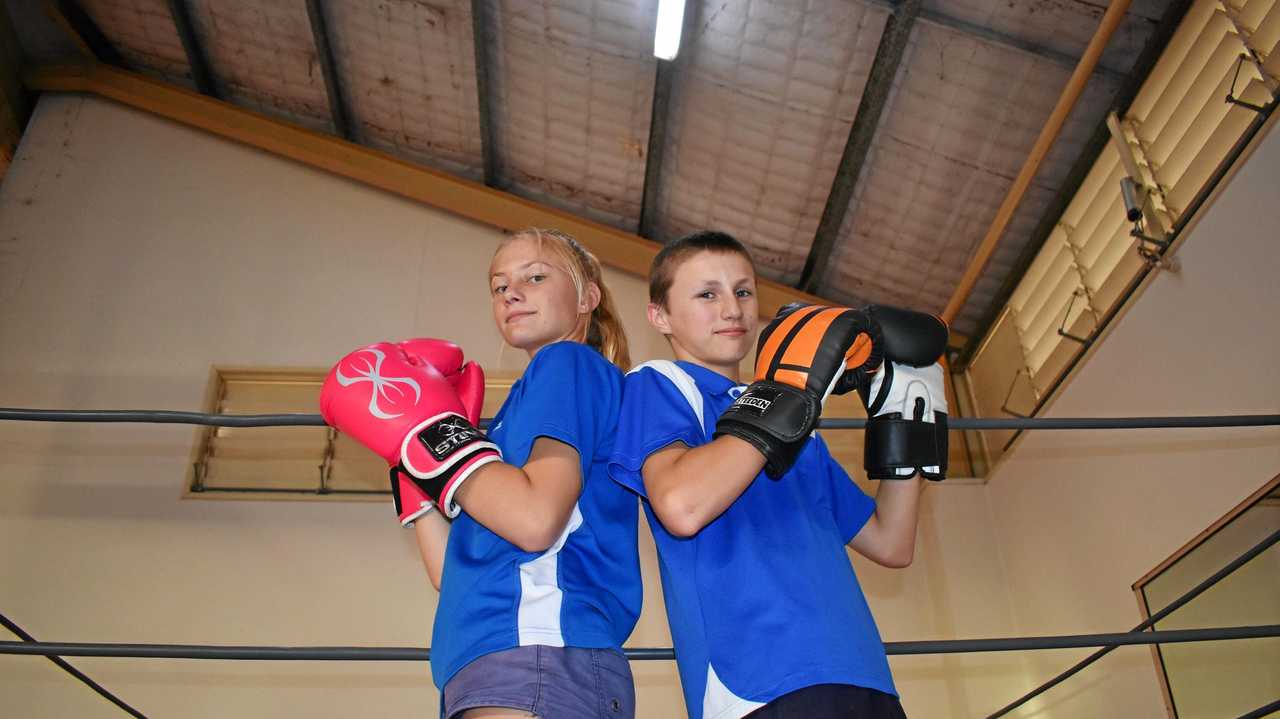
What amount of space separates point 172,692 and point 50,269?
2548 mm

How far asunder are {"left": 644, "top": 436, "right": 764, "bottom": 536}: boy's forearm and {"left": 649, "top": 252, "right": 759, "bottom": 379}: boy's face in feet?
1.03

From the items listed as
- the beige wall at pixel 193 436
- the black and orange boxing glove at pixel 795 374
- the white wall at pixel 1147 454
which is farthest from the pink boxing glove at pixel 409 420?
the beige wall at pixel 193 436

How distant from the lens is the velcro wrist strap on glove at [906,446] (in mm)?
1284

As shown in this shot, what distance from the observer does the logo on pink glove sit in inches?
46.2

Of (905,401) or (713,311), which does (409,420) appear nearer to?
(713,311)

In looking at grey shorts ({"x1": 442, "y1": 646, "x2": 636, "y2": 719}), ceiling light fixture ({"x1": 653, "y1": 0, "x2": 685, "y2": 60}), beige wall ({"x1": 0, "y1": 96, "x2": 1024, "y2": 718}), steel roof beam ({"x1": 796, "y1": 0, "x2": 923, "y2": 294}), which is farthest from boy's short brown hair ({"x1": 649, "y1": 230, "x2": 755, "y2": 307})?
beige wall ({"x1": 0, "y1": 96, "x2": 1024, "y2": 718})

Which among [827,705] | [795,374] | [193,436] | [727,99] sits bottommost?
[827,705]

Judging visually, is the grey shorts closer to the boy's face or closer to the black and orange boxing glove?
the black and orange boxing glove

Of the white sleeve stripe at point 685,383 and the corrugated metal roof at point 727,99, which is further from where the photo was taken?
the corrugated metal roof at point 727,99

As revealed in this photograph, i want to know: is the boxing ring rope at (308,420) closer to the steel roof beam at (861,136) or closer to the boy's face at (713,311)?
the boy's face at (713,311)

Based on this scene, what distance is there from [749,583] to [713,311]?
1.60ft

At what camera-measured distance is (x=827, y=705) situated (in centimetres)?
94

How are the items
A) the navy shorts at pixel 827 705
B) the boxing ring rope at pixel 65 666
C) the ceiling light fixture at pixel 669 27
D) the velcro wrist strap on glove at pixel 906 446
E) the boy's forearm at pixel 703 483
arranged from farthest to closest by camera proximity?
the ceiling light fixture at pixel 669 27 → the boxing ring rope at pixel 65 666 → the velcro wrist strap on glove at pixel 906 446 → the boy's forearm at pixel 703 483 → the navy shorts at pixel 827 705

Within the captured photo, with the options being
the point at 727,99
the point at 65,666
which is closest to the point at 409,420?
the point at 65,666
